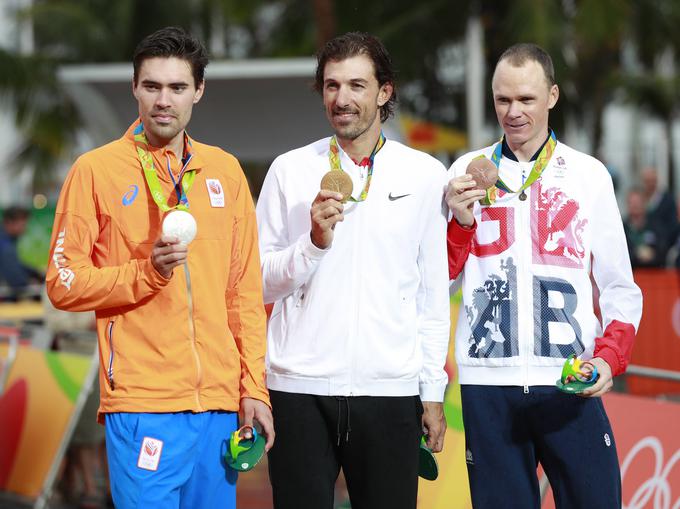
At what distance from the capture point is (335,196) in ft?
14.9

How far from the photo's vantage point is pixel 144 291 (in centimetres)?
437

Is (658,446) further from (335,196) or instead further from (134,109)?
(134,109)

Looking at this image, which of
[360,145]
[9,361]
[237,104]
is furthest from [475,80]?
[360,145]

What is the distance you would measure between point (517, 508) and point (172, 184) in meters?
1.86

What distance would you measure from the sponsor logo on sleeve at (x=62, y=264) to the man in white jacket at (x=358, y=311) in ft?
2.69

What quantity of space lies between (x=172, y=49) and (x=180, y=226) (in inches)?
30.2

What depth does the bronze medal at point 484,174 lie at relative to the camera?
4.85m

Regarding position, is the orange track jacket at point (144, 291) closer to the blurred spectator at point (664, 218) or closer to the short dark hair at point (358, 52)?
the short dark hair at point (358, 52)

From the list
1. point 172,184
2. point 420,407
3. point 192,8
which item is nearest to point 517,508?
point 420,407

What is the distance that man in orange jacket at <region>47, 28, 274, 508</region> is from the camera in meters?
4.43

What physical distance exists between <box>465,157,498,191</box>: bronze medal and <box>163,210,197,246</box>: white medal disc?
47.4 inches

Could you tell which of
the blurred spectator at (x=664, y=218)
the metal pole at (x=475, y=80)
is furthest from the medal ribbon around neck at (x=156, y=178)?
the metal pole at (x=475, y=80)

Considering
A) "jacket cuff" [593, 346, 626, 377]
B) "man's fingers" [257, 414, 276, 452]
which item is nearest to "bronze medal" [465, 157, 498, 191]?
"jacket cuff" [593, 346, 626, 377]

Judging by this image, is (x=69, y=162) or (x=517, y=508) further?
(x=69, y=162)
